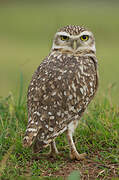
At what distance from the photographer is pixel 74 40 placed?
4.14m

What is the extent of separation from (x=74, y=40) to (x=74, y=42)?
0.07ft

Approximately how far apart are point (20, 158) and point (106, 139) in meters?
0.92

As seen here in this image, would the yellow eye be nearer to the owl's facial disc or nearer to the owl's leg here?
the owl's facial disc

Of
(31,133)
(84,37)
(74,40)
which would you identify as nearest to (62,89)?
(31,133)

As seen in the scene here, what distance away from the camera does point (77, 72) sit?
393 centimetres

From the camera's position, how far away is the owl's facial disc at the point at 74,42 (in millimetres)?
4143

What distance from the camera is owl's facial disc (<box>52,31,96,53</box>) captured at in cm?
414

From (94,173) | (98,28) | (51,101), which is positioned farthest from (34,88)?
(98,28)

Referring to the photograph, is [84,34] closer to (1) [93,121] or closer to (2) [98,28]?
(1) [93,121]

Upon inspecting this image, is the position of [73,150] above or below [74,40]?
below

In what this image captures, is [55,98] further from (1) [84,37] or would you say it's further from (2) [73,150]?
(1) [84,37]

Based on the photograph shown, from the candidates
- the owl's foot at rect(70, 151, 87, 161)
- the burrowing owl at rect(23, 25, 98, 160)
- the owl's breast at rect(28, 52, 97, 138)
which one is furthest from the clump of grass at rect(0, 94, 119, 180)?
the owl's breast at rect(28, 52, 97, 138)

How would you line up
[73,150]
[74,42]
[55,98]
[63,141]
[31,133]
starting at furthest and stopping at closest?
[63,141], [74,42], [73,150], [55,98], [31,133]

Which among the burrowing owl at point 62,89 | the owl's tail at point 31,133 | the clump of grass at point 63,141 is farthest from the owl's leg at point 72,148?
the owl's tail at point 31,133
